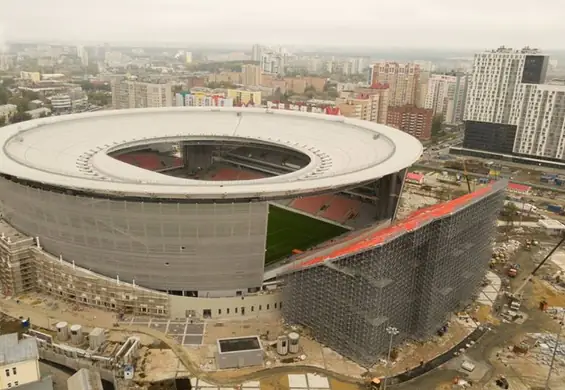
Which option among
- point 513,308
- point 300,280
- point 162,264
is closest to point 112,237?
point 162,264

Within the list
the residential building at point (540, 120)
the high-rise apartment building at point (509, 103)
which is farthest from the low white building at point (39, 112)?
the residential building at point (540, 120)

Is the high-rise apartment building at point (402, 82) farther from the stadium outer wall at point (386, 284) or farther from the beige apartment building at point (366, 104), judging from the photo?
the stadium outer wall at point (386, 284)

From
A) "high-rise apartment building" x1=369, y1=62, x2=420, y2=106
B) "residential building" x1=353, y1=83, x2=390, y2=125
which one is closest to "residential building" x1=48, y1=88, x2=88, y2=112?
"residential building" x1=353, y1=83, x2=390, y2=125

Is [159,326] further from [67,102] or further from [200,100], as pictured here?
[67,102]

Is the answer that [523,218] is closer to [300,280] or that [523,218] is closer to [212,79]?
[300,280]

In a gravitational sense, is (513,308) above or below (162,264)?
below
